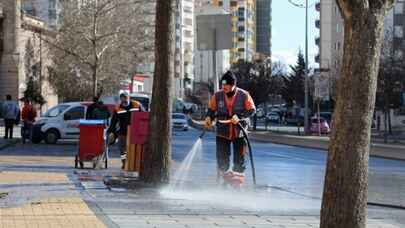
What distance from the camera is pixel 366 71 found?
562cm

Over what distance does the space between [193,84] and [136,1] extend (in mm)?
119040

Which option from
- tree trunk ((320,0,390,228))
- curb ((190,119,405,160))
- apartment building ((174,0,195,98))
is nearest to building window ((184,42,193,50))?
apartment building ((174,0,195,98))

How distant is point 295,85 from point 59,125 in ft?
196

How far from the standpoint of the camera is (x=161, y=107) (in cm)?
1291

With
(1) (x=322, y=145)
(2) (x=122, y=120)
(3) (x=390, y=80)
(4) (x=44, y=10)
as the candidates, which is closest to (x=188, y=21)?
(4) (x=44, y=10)

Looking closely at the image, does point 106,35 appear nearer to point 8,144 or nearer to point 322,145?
point 8,144

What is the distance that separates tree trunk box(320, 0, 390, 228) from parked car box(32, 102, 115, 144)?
24.5 metres

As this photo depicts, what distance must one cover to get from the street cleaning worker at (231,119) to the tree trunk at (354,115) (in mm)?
6673

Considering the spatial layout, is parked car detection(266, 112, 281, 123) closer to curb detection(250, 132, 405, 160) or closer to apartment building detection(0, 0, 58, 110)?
apartment building detection(0, 0, 58, 110)

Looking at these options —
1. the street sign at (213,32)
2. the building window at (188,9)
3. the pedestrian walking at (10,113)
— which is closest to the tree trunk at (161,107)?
the street sign at (213,32)

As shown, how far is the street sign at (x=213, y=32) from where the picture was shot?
48.1 feet

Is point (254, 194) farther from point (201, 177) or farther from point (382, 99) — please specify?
point (382, 99)

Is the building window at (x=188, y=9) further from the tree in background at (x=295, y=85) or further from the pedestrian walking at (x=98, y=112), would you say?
the pedestrian walking at (x=98, y=112)

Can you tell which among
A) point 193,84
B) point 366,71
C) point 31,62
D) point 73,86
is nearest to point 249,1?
point 193,84
